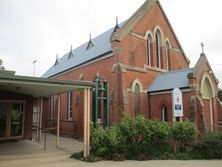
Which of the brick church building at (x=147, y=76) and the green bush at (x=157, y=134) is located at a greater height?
the brick church building at (x=147, y=76)

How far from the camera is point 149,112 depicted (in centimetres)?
2244

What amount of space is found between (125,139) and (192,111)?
753 centimetres

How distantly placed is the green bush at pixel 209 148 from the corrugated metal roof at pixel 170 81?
6.56 meters

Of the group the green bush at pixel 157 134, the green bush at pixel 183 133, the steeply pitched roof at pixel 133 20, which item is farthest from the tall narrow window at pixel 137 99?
the green bush at pixel 157 134

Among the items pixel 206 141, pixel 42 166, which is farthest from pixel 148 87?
pixel 42 166

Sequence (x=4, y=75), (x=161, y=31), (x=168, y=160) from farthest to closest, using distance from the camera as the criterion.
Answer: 1. (x=161, y=31)
2. (x=168, y=160)
3. (x=4, y=75)

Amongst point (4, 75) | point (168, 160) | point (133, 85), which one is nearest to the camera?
point (4, 75)

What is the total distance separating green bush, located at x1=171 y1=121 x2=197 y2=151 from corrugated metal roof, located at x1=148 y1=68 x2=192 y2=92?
5846 millimetres

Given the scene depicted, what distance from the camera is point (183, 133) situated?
47.3 feet

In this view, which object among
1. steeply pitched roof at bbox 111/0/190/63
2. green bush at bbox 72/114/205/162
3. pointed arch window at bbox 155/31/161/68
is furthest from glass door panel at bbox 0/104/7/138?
pointed arch window at bbox 155/31/161/68

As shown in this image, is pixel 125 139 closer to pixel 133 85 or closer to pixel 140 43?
pixel 133 85

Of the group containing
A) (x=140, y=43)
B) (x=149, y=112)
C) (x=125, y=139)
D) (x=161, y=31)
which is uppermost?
(x=161, y=31)

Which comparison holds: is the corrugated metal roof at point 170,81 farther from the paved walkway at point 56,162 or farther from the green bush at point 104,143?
the green bush at point 104,143

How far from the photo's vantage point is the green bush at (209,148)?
13.7m
